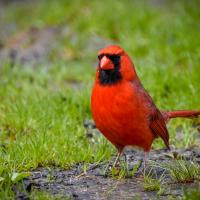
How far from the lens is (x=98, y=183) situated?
5344mm

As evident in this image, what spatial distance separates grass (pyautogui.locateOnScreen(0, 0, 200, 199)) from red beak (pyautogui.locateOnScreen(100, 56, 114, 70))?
96 cm

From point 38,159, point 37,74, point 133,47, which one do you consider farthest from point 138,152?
point 133,47

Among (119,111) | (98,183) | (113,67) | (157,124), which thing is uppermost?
(113,67)

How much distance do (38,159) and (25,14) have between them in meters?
6.62

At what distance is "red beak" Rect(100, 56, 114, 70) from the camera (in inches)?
206

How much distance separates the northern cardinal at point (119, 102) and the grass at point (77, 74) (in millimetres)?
661

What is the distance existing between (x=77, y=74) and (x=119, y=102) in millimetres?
3776

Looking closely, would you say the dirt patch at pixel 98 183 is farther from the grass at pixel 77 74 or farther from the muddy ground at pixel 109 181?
the grass at pixel 77 74

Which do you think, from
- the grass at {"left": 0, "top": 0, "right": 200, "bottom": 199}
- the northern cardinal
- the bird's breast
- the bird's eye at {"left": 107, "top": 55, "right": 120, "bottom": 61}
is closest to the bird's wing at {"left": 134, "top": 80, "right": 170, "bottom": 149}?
the northern cardinal

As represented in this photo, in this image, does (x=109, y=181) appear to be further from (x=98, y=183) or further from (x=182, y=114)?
(x=182, y=114)

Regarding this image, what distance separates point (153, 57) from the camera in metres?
9.07

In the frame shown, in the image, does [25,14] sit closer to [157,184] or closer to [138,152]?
[138,152]

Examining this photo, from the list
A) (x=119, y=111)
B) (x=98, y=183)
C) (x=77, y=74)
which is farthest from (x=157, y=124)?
(x=77, y=74)

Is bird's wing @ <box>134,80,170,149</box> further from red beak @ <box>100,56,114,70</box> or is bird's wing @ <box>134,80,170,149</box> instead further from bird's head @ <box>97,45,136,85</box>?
red beak @ <box>100,56,114,70</box>
